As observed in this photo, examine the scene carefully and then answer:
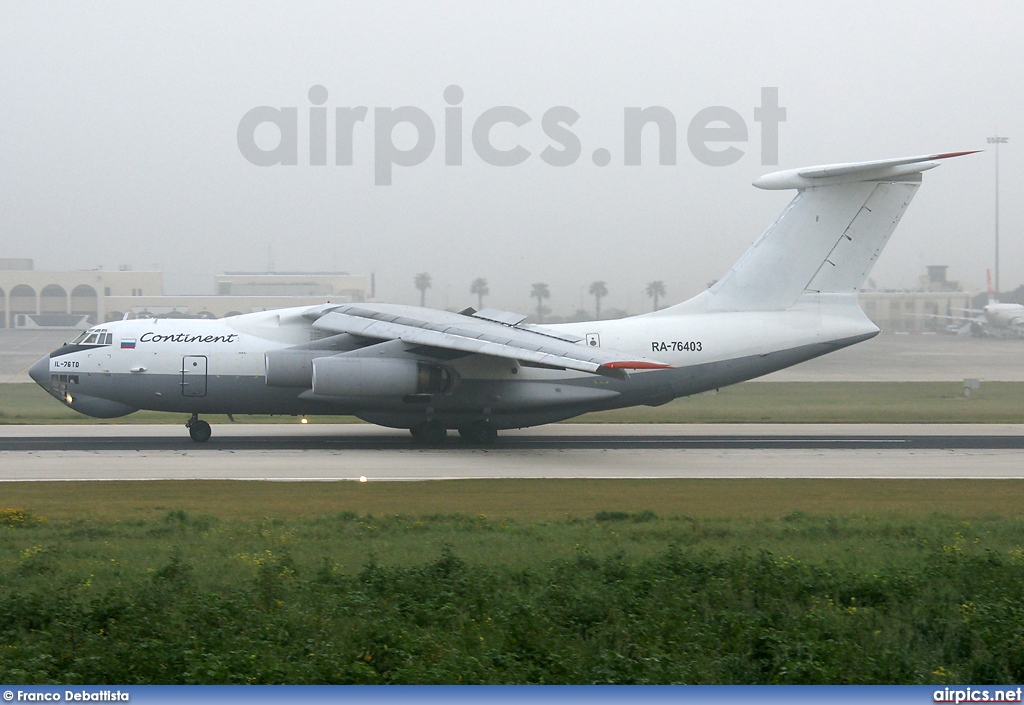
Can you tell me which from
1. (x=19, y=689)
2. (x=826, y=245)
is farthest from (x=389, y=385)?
(x=19, y=689)

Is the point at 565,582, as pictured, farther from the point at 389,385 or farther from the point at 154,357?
the point at 154,357

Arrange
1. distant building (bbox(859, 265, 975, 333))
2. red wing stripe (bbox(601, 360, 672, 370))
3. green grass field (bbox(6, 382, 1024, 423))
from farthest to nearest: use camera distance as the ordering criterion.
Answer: distant building (bbox(859, 265, 975, 333)), green grass field (bbox(6, 382, 1024, 423)), red wing stripe (bbox(601, 360, 672, 370))

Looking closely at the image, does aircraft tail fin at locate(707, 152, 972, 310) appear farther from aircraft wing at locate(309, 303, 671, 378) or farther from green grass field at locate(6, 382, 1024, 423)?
green grass field at locate(6, 382, 1024, 423)

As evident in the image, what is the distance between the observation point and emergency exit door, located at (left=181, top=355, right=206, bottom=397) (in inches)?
893

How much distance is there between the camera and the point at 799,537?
1191cm

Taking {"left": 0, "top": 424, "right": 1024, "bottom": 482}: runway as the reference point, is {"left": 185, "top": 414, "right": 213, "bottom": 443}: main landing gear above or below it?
above

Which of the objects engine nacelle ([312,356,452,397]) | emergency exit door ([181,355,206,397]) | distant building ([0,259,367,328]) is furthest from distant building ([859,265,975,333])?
emergency exit door ([181,355,206,397])

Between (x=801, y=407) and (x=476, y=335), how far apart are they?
A: 15.8 metres

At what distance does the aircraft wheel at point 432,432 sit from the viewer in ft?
76.1

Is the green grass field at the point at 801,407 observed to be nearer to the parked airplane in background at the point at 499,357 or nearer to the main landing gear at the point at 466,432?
the parked airplane in background at the point at 499,357

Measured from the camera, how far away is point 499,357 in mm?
22141

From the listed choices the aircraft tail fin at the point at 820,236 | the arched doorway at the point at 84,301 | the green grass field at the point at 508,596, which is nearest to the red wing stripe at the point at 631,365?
the green grass field at the point at 508,596

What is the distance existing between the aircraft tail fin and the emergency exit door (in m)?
12.1

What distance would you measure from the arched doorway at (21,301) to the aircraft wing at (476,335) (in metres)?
28.2
